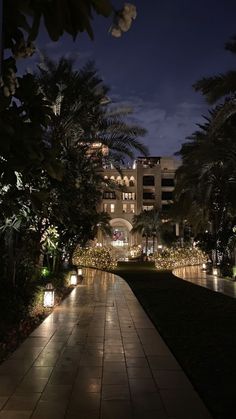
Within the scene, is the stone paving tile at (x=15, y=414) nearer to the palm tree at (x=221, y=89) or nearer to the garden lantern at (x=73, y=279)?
the palm tree at (x=221, y=89)

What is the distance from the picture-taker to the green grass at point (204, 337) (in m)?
6.14

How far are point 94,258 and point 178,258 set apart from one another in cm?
826

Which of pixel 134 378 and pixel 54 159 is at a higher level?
pixel 54 159

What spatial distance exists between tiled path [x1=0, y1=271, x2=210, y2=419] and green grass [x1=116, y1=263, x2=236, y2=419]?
20 cm

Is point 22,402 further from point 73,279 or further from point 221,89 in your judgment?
point 73,279

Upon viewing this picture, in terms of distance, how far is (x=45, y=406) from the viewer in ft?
17.6

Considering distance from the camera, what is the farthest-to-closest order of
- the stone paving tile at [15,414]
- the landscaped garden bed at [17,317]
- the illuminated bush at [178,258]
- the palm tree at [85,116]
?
the illuminated bush at [178,258] < the palm tree at [85,116] < the landscaped garden bed at [17,317] < the stone paving tile at [15,414]

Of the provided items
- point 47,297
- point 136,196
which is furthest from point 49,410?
point 136,196

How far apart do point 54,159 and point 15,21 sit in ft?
2.59

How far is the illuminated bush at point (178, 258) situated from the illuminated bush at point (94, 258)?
454 cm

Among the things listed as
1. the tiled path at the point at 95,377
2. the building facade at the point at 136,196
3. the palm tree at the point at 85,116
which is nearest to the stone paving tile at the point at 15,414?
the tiled path at the point at 95,377

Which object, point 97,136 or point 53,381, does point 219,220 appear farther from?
point 53,381

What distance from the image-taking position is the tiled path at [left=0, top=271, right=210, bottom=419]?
17.3 feet

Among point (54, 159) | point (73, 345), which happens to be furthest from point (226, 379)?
point (54, 159)
